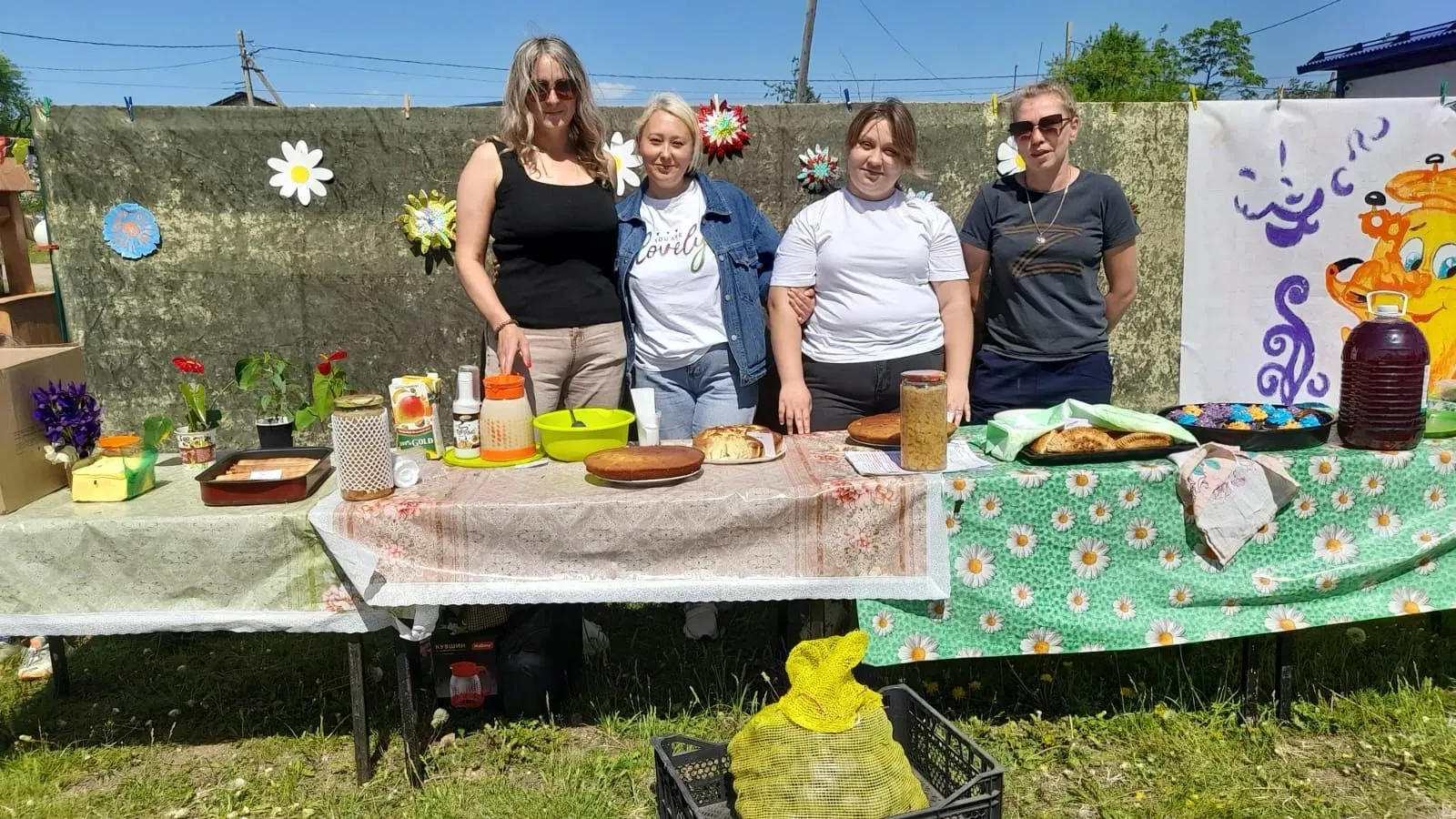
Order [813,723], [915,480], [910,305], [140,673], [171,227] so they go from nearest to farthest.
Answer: [813,723] < [915,480] < [910,305] < [140,673] < [171,227]

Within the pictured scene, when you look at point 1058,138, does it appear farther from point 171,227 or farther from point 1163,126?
point 171,227

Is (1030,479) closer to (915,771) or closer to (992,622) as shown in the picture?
(992,622)

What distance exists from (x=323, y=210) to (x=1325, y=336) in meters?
4.23

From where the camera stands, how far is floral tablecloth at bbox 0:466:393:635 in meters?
2.00

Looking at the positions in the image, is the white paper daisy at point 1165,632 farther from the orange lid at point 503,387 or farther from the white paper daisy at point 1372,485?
the orange lid at point 503,387

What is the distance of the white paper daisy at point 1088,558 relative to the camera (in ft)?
7.08

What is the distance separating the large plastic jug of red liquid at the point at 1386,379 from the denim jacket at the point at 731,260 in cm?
154

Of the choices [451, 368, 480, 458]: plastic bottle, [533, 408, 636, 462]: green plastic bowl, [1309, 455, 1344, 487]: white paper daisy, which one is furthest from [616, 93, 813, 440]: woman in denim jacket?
[1309, 455, 1344, 487]: white paper daisy

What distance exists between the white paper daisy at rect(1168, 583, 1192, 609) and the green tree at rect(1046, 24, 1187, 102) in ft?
93.0

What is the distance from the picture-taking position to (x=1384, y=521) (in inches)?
88.3

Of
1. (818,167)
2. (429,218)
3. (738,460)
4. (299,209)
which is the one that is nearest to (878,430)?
(738,460)

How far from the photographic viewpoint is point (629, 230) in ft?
8.96

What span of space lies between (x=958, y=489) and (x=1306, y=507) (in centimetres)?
89

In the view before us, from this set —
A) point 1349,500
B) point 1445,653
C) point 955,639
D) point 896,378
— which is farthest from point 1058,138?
point 1445,653
